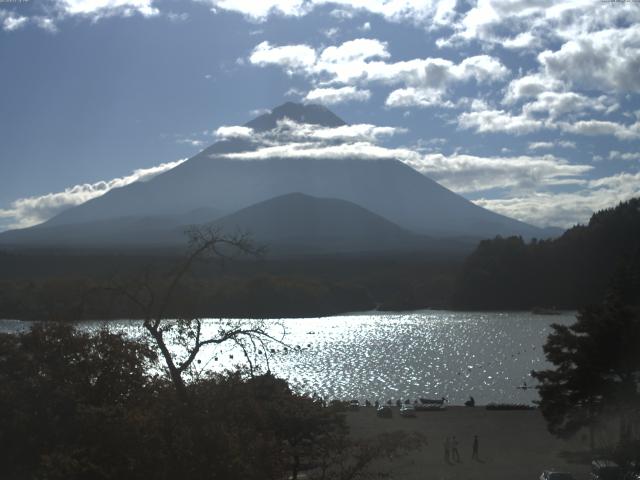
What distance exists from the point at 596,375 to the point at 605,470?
2682mm

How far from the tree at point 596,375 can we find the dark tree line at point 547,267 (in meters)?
51.7

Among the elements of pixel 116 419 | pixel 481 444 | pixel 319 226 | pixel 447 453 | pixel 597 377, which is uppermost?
pixel 319 226

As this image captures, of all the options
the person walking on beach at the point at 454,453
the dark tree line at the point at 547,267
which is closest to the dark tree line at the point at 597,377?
the person walking on beach at the point at 454,453

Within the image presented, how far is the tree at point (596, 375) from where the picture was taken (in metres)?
14.8

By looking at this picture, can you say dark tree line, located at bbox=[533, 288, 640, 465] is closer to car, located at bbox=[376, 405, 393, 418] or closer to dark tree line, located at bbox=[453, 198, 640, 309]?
car, located at bbox=[376, 405, 393, 418]

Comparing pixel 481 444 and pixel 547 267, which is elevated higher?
pixel 547 267

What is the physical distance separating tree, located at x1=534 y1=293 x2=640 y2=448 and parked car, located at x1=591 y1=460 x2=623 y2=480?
1010mm

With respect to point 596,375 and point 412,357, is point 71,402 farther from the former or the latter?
point 412,357

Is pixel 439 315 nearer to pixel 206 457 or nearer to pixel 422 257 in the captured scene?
pixel 422 257

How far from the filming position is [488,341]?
4591 cm

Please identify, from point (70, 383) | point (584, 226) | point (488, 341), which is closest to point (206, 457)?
point (70, 383)

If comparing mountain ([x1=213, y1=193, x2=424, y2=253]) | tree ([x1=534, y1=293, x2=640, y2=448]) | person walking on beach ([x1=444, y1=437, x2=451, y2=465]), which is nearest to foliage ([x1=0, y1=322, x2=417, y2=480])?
tree ([x1=534, y1=293, x2=640, y2=448])

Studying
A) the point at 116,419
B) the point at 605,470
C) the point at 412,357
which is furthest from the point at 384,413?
the point at 412,357

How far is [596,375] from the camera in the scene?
15.1 metres
